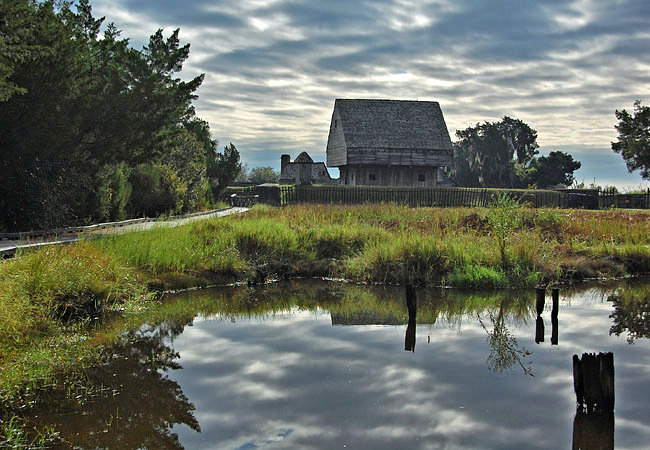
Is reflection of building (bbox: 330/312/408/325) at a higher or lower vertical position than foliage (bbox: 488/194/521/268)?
lower

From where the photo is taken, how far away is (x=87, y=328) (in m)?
10.2

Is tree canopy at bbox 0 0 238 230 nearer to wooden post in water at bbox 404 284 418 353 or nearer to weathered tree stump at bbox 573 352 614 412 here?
wooden post in water at bbox 404 284 418 353

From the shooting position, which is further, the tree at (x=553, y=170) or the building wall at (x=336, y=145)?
the tree at (x=553, y=170)

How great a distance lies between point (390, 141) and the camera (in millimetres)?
44625

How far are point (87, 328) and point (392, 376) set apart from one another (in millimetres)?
5361

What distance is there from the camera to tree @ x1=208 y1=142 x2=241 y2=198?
38.9 m

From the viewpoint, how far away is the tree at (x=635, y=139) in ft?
150

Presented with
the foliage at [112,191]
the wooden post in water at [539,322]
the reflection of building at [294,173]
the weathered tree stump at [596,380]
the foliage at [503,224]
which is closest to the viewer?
the weathered tree stump at [596,380]

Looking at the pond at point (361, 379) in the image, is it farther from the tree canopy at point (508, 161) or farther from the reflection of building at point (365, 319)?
the tree canopy at point (508, 161)

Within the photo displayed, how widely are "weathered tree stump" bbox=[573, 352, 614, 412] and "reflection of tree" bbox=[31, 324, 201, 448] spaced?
13.8 ft

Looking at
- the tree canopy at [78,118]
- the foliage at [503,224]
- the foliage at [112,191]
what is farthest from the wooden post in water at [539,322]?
the foliage at [112,191]

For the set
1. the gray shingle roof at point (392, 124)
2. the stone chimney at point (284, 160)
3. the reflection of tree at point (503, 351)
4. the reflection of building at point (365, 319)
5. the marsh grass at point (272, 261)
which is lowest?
the reflection of tree at point (503, 351)

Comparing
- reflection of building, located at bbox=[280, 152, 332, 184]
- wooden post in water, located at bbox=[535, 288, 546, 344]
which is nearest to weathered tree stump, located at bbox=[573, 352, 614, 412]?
wooden post in water, located at bbox=[535, 288, 546, 344]

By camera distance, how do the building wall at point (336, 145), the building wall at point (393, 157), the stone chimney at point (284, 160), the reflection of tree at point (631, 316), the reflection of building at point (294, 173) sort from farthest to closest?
the stone chimney at point (284, 160) → the reflection of building at point (294, 173) → the building wall at point (336, 145) → the building wall at point (393, 157) → the reflection of tree at point (631, 316)
